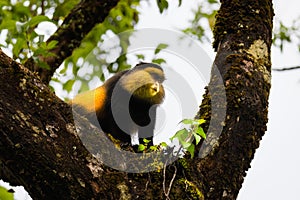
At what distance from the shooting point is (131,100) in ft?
14.3

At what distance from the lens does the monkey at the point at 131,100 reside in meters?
4.20

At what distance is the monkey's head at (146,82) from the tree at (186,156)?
1.43 metres

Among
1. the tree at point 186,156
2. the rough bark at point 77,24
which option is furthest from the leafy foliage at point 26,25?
the tree at point 186,156

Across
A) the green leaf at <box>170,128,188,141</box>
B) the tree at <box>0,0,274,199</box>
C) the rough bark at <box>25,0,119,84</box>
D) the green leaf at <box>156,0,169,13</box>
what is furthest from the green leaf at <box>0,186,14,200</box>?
the rough bark at <box>25,0,119,84</box>

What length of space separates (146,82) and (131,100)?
0.64ft

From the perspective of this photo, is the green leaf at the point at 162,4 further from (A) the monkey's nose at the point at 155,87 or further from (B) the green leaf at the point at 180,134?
(B) the green leaf at the point at 180,134

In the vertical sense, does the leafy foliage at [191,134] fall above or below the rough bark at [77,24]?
below

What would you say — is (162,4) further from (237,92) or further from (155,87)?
(237,92)

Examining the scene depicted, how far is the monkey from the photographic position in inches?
165

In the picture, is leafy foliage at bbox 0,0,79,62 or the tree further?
leafy foliage at bbox 0,0,79,62

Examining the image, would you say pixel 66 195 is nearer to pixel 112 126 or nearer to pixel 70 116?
pixel 70 116

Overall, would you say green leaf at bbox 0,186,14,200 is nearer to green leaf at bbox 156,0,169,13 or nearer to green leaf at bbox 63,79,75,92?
green leaf at bbox 156,0,169,13

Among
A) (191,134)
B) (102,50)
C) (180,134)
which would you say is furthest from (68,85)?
(180,134)

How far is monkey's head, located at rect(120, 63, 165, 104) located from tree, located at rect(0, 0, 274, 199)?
4.70 ft
